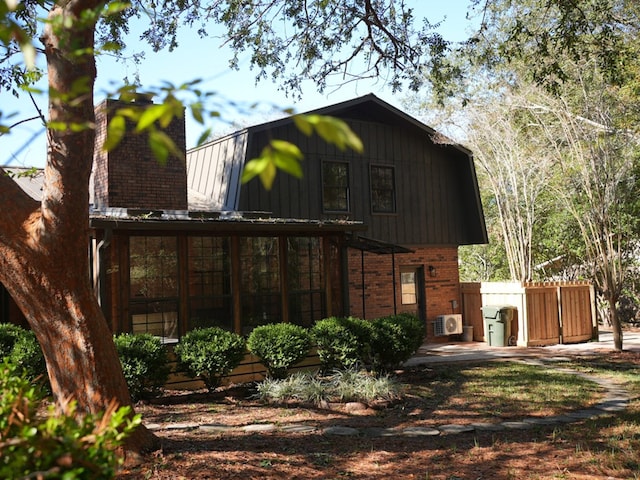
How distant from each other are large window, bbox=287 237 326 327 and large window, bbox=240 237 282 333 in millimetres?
302

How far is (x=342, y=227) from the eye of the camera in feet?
42.9

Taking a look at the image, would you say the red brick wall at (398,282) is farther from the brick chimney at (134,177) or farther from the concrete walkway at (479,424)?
the brick chimney at (134,177)

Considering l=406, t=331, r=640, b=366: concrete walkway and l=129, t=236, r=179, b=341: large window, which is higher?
l=129, t=236, r=179, b=341: large window

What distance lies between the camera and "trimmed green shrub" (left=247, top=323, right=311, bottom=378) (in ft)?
35.4

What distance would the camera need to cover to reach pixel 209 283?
40.2ft

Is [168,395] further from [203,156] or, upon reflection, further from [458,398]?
[203,156]

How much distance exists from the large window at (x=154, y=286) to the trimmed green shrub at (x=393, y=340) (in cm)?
361

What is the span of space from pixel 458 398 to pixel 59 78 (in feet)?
23.5

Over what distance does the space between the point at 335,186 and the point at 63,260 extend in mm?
10706

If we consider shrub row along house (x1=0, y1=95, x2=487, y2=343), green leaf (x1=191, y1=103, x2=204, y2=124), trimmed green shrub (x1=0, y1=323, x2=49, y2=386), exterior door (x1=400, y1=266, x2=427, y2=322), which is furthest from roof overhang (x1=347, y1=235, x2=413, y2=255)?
green leaf (x1=191, y1=103, x2=204, y2=124)

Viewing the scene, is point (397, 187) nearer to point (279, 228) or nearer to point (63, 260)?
point (279, 228)

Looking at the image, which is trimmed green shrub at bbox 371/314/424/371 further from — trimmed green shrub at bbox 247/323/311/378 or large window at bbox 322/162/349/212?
large window at bbox 322/162/349/212

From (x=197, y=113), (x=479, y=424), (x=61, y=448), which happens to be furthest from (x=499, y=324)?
(x=197, y=113)

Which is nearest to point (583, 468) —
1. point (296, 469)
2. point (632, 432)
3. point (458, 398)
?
point (632, 432)
